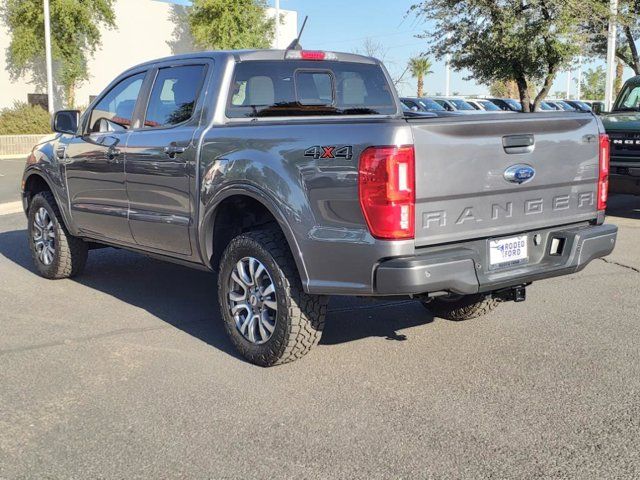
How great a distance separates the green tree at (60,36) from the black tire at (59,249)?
85.6ft

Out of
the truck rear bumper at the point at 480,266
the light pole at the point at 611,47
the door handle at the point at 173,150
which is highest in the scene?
the light pole at the point at 611,47

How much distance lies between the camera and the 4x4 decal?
3883mm

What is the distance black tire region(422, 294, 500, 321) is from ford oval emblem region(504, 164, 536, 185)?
1304 mm

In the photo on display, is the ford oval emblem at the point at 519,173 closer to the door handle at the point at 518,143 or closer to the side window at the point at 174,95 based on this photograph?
the door handle at the point at 518,143

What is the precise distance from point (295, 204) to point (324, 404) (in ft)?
3.67

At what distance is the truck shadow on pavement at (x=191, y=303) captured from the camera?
5387 mm

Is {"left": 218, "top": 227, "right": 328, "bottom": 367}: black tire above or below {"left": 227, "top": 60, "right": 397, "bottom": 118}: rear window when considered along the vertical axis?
below

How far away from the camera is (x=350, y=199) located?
3904 mm

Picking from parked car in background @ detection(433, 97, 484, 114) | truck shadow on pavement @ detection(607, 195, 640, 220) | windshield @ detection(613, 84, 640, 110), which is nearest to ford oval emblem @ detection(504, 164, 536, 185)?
truck shadow on pavement @ detection(607, 195, 640, 220)

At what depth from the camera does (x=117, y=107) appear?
607 cm

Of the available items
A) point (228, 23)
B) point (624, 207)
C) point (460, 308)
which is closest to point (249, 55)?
point (460, 308)

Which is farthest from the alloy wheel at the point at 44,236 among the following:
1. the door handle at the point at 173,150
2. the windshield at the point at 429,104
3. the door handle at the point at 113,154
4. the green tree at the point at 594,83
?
the green tree at the point at 594,83

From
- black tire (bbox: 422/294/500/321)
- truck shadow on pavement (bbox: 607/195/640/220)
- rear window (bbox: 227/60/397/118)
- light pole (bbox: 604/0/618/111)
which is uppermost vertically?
light pole (bbox: 604/0/618/111)

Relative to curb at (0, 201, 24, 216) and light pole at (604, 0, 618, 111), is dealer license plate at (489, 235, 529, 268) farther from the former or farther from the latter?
light pole at (604, 0, 618, 111)
